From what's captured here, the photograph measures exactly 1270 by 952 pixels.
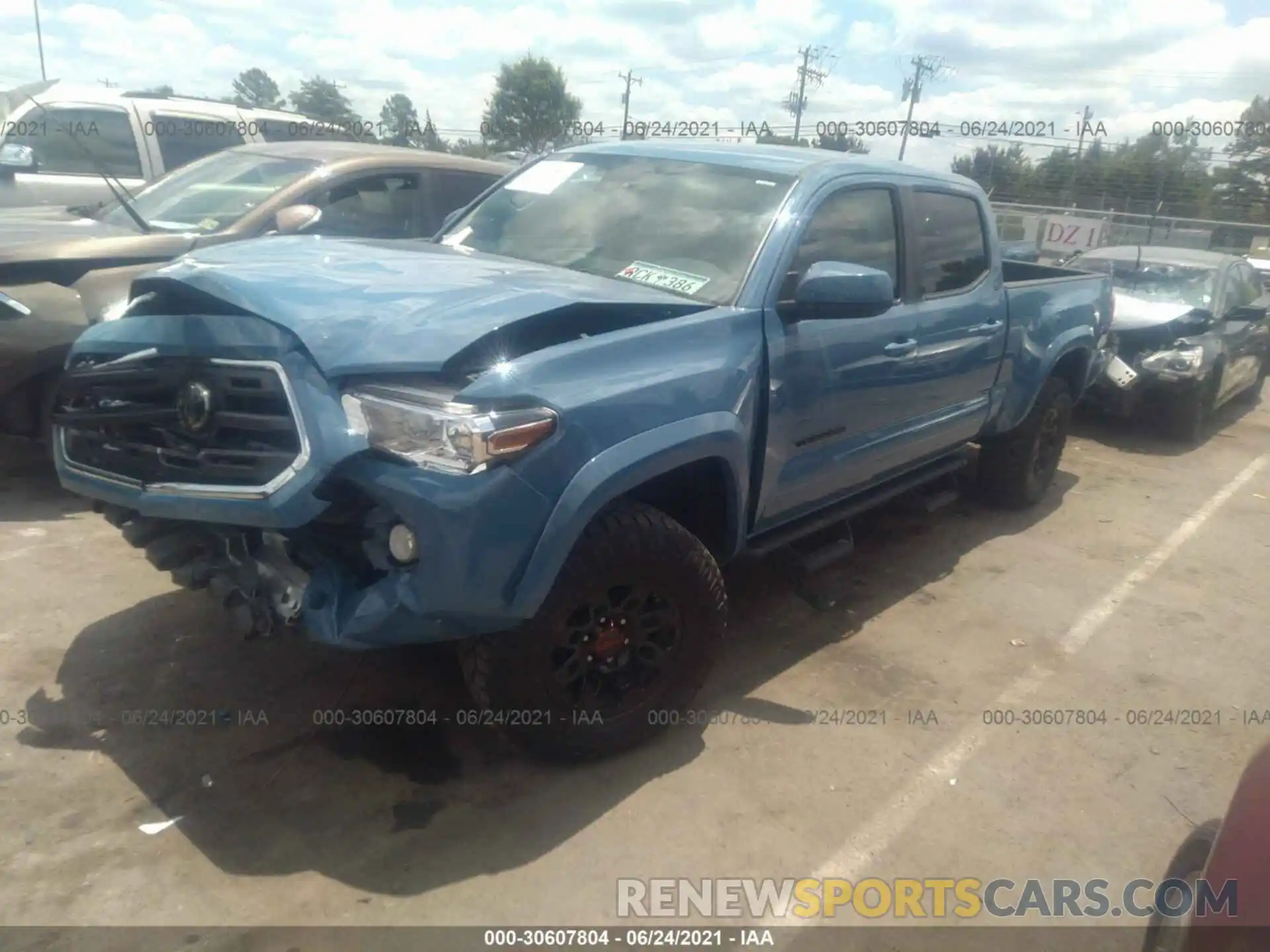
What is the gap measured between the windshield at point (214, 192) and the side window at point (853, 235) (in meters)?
3.28

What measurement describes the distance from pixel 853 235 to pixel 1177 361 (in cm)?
518

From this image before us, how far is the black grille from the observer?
2.74 metres

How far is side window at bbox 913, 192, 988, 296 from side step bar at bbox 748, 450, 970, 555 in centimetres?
91

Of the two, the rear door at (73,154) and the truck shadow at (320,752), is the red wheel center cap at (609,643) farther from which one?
the rear door at (73,154)

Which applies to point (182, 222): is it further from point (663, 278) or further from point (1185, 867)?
point (1185, 867)

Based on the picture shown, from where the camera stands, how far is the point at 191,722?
131 inches

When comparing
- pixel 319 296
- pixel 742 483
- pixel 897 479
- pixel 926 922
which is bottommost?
pixel 926 922

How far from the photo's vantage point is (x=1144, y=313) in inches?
336

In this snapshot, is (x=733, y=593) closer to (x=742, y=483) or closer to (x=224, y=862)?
(x=742, y=483)

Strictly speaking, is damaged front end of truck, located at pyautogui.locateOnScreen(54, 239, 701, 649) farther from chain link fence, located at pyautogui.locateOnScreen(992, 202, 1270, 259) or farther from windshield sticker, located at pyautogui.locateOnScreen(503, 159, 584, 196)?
chain link fence, located at pyautogui.locateOnScreen(992, 202, 1270, 259)

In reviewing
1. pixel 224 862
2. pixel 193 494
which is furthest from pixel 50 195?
pixel 224 862

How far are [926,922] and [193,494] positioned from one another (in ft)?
7.70

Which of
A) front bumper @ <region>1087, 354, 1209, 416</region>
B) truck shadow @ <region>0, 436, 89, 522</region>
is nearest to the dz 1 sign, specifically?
front bumper @ <region>1087, 354, 1209, 416</region>

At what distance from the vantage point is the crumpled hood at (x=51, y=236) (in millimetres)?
4895
